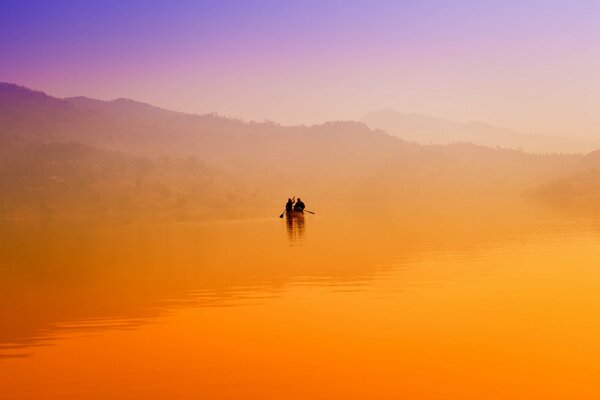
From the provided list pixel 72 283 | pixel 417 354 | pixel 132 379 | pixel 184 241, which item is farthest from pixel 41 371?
pixel 184 241

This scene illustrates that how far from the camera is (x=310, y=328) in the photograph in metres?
20.8

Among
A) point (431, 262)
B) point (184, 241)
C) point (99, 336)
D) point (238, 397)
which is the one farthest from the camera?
point (184, 241)

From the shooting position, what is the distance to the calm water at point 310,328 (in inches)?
590

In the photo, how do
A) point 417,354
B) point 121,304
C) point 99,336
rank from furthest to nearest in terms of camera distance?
1. point 121,304
2. point 99,336
3. point 417,354

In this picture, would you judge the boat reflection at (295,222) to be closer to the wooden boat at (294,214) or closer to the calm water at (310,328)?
the wooden boat at (294,214)

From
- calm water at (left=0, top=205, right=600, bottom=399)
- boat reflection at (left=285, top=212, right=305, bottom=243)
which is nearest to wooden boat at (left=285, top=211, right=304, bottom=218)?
boat reflection at (left=285, top=212, right=305, bottom=243)

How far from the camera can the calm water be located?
14977mm

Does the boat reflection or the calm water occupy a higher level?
the boat reflection

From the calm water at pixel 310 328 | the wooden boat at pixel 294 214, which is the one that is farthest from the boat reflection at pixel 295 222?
the calm water at pixel 310 328

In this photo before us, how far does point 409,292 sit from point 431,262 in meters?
10.7

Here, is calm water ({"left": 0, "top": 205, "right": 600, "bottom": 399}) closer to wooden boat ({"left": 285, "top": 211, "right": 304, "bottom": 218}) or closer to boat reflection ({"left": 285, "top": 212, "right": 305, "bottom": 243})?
boat reflection ({"left": 285, "top": 212, "right": 305, "bottom": 243})

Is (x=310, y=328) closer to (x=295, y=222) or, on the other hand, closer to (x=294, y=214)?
(x=295, y=222)

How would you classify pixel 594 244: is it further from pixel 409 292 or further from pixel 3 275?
pixel 3 275

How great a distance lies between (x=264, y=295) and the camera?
27719mm
